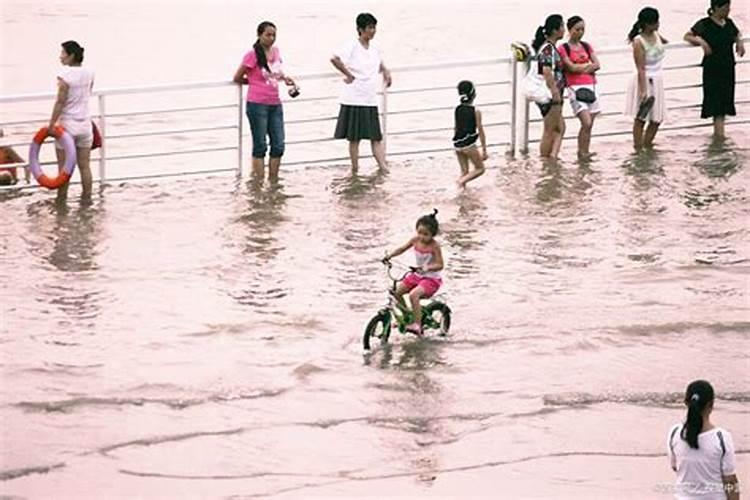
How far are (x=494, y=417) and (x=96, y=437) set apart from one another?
2182 millimetres

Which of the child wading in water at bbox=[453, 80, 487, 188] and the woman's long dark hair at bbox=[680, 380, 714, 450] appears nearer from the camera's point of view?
the woman's long dark hair at bbox=[680, 380, 714, 450]

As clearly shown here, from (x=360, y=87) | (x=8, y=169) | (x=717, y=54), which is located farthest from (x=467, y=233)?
(x=8, y=169)

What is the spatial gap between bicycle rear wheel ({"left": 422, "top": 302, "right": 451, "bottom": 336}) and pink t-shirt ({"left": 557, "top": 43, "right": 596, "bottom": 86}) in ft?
18.3

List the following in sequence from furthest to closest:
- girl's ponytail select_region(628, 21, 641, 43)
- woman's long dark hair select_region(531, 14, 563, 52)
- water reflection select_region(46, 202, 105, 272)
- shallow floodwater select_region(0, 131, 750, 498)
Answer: girl's ponytail select_region(628, 21, 641, 43)
woman's long dark hair select_region(531, 14, 563, 52)
water reflection select_region(46, 202, 105, 272)
shallow floodwater select_region(0, 131, 750, 498)

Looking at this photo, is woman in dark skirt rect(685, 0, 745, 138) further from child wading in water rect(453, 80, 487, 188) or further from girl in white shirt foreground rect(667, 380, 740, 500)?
girl in white shirt foreground rect(667, 380, 740, 500)

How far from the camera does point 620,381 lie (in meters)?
12.4

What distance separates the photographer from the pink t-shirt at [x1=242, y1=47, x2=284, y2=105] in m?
17.7

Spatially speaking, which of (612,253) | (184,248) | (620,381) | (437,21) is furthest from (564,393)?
(437,21)

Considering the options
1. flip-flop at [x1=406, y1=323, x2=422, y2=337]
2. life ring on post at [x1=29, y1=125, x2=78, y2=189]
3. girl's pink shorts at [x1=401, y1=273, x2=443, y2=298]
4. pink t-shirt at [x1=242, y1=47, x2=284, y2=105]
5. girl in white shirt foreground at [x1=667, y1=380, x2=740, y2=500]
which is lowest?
flip-flop at [x1=406, y1=323, x2=422, y2=337]

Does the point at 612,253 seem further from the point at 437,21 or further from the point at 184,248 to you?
the point at 437,21

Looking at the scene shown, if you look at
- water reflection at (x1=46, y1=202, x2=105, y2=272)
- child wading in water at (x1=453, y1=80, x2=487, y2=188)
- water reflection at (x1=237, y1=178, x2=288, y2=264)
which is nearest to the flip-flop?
water reflection at (x1=237, y1=178, x2=288, y2=264)

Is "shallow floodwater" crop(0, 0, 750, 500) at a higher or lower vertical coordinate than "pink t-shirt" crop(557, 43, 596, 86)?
lower

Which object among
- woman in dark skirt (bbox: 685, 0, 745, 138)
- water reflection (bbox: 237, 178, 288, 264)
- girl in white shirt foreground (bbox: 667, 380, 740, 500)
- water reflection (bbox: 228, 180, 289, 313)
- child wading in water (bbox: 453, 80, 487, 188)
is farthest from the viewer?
woman in dark skirt (bbox: 685, 0, 745, 138)

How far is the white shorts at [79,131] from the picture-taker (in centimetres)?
1714
